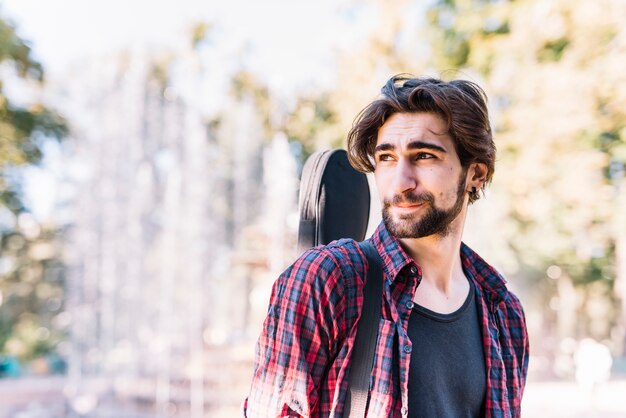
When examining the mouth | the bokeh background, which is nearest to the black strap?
the mouth

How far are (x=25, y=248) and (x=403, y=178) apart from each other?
19457mm

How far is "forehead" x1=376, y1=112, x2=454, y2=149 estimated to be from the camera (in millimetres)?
1283

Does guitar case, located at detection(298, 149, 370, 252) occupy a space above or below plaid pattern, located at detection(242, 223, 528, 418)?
above

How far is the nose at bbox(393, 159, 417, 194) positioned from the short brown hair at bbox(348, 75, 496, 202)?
0.39ft

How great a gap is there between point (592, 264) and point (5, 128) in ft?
44.5

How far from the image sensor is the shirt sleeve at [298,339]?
109 cm

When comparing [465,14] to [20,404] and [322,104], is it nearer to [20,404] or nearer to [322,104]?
[322,104]

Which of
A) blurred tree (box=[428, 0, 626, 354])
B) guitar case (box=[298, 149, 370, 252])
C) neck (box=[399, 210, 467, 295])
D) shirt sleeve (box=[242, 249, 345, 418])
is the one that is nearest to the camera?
shirt sleeve (box=[242, 249, 345, 418])

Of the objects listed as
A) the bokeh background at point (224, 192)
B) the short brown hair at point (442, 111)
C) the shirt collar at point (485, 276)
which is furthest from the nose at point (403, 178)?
the bokeh background at point (224, 192)

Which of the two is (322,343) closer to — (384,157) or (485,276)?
(384,157)

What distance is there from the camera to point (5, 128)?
9.09 metres

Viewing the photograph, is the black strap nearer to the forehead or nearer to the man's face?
the man's face

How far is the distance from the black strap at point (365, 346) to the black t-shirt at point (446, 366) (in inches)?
3.8

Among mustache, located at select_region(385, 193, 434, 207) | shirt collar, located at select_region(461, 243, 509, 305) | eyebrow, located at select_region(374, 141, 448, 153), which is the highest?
eyebrow, located at select_region(374, 141, 448, 153)
